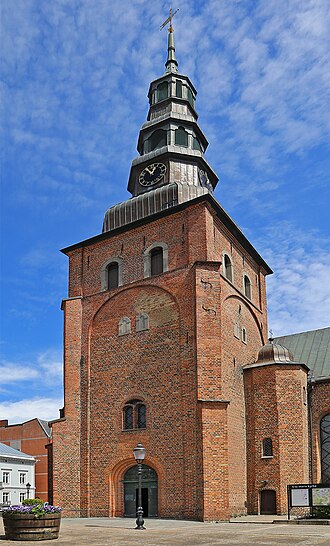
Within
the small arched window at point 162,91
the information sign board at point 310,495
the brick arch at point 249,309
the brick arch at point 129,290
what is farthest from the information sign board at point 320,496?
the small arched window at point 162,91

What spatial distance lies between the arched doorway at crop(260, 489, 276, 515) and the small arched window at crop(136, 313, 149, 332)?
921 centimetres

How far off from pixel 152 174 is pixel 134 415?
510 inches

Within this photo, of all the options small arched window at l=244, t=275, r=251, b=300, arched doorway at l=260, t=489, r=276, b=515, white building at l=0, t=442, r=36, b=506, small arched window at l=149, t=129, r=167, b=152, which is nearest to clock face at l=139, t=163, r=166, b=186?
small arched window at l=149, t=129, r=167, b=152

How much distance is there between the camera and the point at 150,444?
2700 cm

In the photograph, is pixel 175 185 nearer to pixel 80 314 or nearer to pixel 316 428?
pixel 80 314

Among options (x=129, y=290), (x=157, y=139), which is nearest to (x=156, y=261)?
(x=129, y=290)

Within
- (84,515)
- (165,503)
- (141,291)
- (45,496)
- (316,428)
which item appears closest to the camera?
(165,503)

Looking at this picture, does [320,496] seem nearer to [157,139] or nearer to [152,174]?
[152,174]

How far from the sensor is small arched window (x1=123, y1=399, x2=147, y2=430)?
91.3ft

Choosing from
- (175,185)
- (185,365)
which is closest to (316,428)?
(185,365)

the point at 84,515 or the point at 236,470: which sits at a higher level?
the point at 236,470

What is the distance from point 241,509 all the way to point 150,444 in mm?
4987

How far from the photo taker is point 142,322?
2914cm

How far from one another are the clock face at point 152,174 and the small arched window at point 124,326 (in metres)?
7.87
